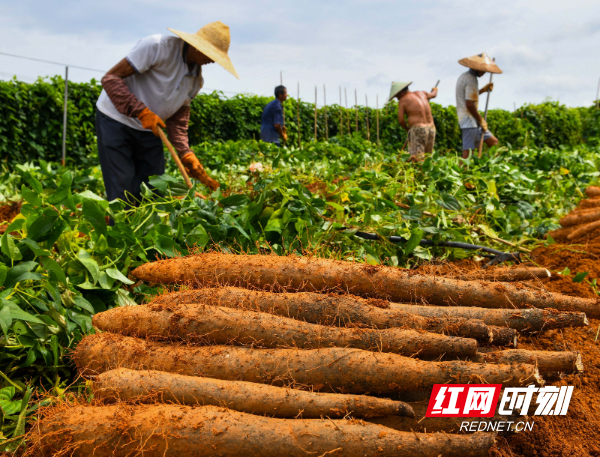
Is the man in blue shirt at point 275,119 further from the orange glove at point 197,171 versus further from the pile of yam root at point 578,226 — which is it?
the pile of yam root at point 578,226

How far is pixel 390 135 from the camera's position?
15062mm

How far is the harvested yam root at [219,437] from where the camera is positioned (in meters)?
1.10

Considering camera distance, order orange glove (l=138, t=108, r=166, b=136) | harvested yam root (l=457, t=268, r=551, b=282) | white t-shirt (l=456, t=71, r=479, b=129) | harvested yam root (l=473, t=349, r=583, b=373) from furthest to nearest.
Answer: white t-shirt (l=456, t=71, r=479, b=129)
orange glove (l=138, t=108, r=166, b=136)
harvested yam root (l=457, t=268, r=551, b=282)
harvested yam root (l=473, t=349, r=583, b=373)

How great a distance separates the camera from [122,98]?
301 centimetres

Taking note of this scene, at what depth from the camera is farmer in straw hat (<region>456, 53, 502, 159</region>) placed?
6.82 m

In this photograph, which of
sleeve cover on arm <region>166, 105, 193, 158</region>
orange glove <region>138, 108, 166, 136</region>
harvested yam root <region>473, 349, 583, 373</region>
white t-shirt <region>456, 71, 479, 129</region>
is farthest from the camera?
white t-shirt <region>456, 71, 479, 129</region>

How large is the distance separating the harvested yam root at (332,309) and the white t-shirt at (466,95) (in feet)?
21.1

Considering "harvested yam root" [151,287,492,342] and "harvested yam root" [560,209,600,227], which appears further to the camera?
"harvested yam root" [560,209,600,227]

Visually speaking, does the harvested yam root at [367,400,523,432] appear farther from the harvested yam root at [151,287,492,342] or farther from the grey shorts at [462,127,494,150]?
the grey shorts at [462,127,494,150]

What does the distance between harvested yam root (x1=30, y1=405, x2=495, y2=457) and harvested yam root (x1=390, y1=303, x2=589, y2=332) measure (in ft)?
1.49

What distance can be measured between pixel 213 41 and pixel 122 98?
92cm

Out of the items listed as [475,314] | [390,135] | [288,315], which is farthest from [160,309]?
[390,135]

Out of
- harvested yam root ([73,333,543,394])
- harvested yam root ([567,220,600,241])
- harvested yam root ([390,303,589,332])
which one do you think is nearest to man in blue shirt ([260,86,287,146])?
harvested yam root ([567,220,600,241])

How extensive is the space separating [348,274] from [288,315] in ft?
0.98
